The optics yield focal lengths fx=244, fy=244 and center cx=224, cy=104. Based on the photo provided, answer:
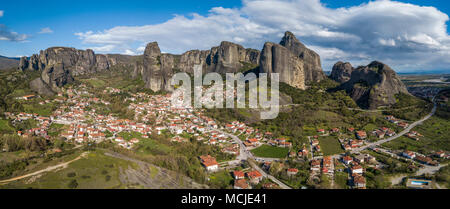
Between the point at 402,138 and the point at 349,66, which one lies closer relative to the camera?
the point at 402,138

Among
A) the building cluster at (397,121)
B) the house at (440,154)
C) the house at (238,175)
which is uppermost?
the building cluster at (397,121)

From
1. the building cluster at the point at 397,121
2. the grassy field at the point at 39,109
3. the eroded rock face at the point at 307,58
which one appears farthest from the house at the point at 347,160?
the grassy field at the point at 39,109

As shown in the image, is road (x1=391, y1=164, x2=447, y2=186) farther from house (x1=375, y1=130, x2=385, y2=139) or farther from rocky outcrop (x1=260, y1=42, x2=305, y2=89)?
rocky outcrop (x1=260, y1=42, x2=305, y2=89)

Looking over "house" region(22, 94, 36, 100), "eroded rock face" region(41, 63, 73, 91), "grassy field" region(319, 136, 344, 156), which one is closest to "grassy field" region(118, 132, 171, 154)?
"grassy field" region(319, 136, 344, 156)

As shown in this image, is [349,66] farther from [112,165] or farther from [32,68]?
[32,68]

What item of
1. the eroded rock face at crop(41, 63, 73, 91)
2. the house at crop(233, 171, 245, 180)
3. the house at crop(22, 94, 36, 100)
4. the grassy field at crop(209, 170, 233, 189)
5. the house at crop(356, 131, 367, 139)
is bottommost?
the grassy field at crop(209, 170, 233, 189)

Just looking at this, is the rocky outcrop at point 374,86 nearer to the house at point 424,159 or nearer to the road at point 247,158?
the house at point 424,159

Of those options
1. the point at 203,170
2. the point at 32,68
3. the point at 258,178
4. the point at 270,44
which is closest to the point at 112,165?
the point at 203,170
